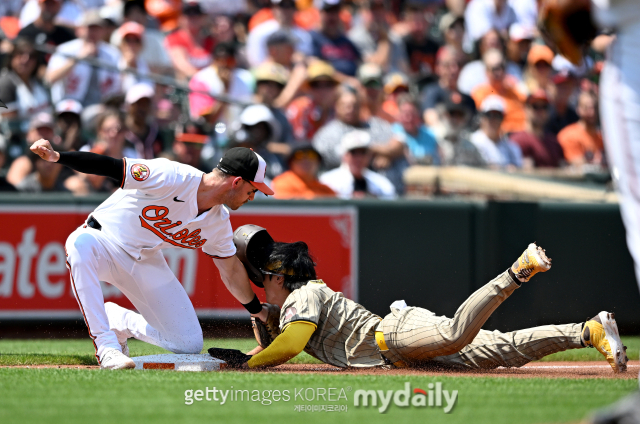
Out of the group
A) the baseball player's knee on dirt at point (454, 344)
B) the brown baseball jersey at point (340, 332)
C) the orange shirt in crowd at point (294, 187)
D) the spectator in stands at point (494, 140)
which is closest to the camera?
the baseball player's knee on dirt at point (454, 344)

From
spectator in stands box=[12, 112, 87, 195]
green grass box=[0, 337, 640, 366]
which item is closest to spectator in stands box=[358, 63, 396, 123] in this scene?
spectator in stands box=[12, 112, 87, 195]

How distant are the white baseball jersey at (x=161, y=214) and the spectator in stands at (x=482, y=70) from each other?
6629mm

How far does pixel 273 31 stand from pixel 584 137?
4.26 meters

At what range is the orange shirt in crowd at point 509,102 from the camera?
424 inches

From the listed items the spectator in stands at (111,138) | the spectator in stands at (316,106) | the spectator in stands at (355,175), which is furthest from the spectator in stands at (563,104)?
the spectator in stands at (111,138)

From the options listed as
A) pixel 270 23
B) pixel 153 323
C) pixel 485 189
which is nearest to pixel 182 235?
pixel 153 323

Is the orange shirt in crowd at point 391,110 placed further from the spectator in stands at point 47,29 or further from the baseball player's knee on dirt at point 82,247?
the baseball player's knee on dirt at point 82,247

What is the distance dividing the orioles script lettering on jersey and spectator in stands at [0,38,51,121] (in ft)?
13.3

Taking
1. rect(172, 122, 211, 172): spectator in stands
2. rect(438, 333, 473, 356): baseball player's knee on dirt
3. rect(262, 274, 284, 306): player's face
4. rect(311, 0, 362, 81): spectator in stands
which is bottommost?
rect(438, 333, 473, 356): baseball player's knee on dirt

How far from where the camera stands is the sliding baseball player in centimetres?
468

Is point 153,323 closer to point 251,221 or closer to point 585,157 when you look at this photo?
point 251,221

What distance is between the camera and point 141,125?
8648 mm

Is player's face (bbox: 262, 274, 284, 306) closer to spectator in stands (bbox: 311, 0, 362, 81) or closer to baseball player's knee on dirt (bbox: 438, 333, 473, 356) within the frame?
baseball player's knee on dirt (bbox: 438, 333, 473, 356)

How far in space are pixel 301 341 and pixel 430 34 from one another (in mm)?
8814
